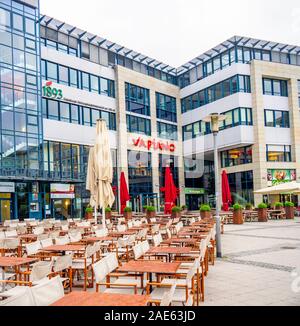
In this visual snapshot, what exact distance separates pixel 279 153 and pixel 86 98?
19713 millimetres

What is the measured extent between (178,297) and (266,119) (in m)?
34.5

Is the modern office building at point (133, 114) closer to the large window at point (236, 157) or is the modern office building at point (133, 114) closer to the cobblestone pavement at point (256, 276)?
the large window at point (236, 157)

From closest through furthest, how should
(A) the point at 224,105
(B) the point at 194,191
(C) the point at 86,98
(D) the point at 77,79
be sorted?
(D) the point at 77,79 < (C) the point at 86,98 < (A) the point at 224,105 < (B) the point at 194,191

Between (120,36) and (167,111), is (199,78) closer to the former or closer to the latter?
(167,111)

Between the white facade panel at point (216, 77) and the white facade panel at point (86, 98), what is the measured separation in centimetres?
1042

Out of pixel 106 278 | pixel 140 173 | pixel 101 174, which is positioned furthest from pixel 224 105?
pixel 106 278

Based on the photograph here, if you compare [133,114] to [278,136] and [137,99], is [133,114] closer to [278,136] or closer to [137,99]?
[137,99]

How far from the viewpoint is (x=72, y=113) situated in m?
32.0

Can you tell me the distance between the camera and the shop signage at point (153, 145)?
3781 cm

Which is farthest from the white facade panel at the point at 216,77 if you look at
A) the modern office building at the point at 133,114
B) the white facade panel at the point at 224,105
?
the white facade panel at the point at 224,105

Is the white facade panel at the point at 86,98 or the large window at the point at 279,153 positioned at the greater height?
the white facade panel at the point at 86,98
